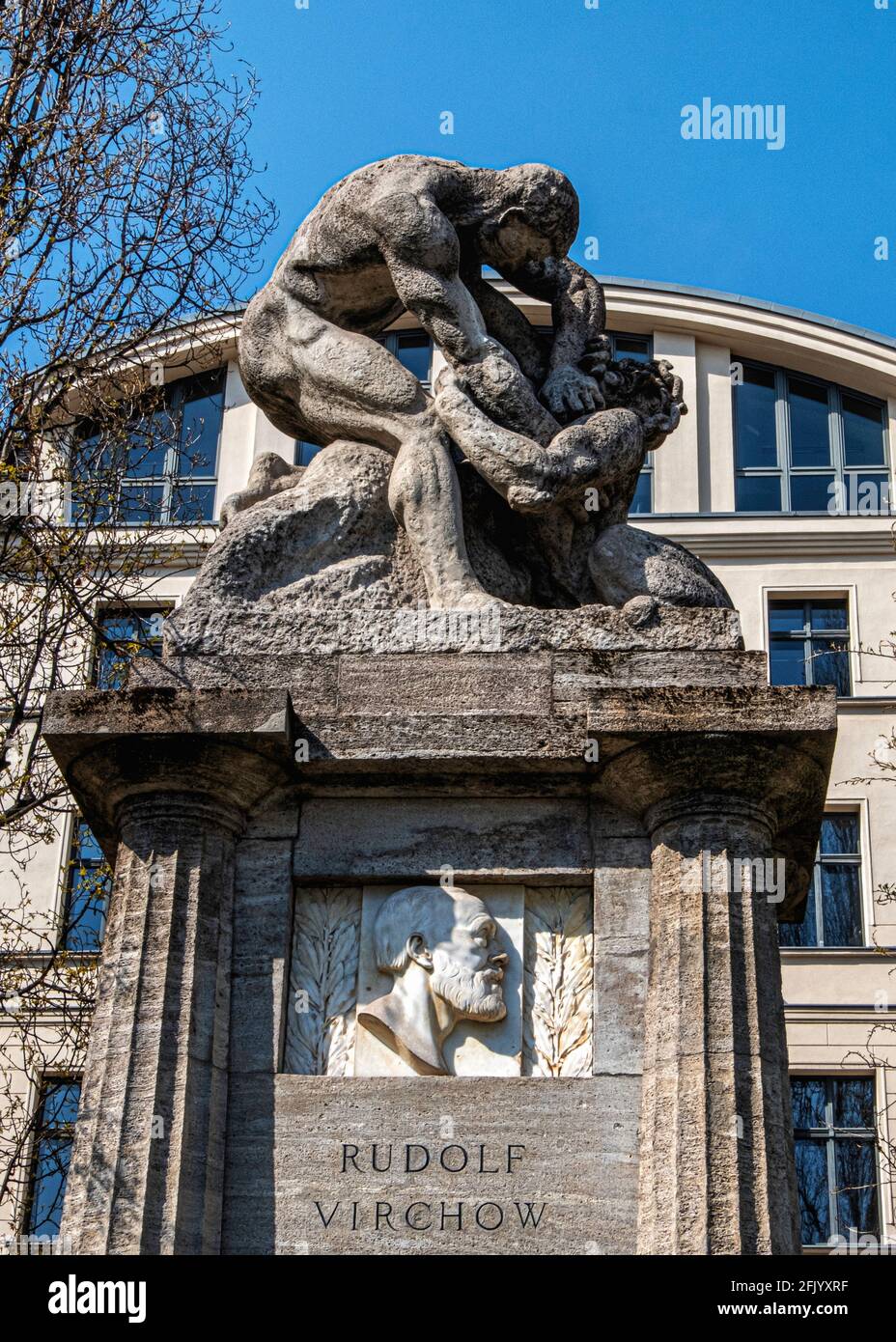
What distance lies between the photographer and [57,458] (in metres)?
21.7

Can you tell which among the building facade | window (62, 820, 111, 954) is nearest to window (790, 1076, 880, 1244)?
the building facade

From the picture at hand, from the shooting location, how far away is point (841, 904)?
32312mm

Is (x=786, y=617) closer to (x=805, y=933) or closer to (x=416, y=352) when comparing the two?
(x=805, y=933)

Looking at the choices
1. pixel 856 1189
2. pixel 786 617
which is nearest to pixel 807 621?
pixel 786 617

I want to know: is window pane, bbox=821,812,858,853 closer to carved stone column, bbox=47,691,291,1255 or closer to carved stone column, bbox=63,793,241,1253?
carved stone column, bbox=47,691,291,1255

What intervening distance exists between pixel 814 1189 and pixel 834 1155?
22.8 inches

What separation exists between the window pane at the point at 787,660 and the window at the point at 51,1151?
1289 centimetres

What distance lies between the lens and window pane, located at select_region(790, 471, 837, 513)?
116ft

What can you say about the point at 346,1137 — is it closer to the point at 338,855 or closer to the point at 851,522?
the point at 338,855

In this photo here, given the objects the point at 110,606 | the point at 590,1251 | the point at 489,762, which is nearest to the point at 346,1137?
the point at 590,1251

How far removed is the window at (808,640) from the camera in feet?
112

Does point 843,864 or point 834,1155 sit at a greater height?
point 843,864

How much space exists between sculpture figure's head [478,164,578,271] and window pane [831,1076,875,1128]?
19.7m

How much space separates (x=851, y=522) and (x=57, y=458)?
16570 mm
